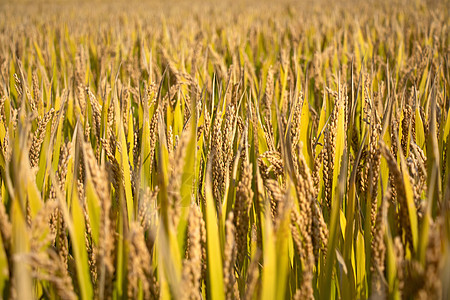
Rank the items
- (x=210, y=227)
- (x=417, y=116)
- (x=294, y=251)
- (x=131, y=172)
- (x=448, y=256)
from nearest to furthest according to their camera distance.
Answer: (x=448, y=256) < (x=210, y=227) < (x=294, y=251) < (x=131, y=172) < (x=417, y=116)

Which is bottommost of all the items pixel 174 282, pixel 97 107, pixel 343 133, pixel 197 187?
pixel 174 282

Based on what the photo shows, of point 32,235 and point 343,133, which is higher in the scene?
point 343,133

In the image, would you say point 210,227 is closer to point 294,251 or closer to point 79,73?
point 294,251

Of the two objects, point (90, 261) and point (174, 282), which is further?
point (90, 261)

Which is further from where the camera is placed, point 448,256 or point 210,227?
point 210,227

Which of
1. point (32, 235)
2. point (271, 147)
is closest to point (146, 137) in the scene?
point (271, 147)

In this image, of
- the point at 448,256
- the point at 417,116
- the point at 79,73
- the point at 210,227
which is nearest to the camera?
the point at 448,256

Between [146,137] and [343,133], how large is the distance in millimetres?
466

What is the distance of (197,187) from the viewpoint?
0.79 metres

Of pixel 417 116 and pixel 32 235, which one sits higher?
pixel 417 116

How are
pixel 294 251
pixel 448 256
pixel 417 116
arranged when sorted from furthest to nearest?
pixel 417 116, pixel 294 251, pixel 448 256

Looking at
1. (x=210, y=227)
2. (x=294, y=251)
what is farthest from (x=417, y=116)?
(x=210, y=227)

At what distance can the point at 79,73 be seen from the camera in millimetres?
1576

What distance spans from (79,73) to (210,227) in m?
1.29
